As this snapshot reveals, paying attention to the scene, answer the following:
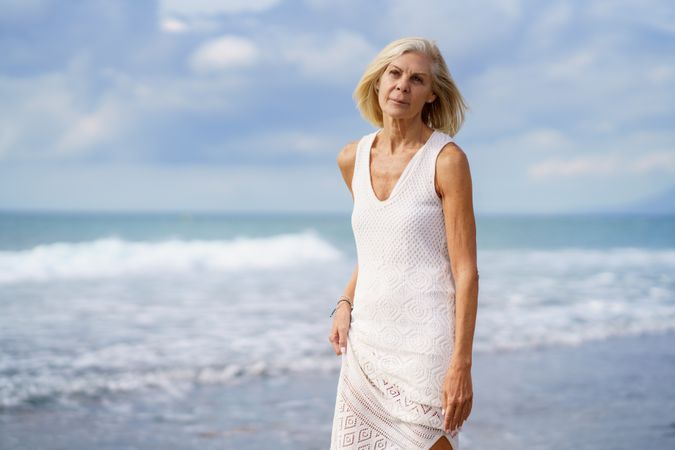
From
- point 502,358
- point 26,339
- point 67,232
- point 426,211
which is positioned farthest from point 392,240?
point 67,232

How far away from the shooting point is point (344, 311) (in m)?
2.46

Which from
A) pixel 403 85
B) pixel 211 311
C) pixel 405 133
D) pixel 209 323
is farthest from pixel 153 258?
pixel 403 85

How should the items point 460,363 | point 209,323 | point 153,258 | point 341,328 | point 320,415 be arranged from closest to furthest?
point 460,363 → point 341,328 → point 320,415 → point 209,323 → point 153,258

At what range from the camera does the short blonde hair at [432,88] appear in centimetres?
225

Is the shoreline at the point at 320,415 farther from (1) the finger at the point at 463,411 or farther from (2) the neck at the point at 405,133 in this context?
(2) the neck at the point at 405,133

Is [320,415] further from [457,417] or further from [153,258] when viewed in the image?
[153,258]

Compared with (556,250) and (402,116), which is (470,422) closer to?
(402,116)

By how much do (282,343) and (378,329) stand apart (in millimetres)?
5667

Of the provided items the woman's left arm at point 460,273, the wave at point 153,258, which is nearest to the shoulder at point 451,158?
the woman's left arm at point 460,273

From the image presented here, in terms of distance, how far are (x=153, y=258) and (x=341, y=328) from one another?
732 inches

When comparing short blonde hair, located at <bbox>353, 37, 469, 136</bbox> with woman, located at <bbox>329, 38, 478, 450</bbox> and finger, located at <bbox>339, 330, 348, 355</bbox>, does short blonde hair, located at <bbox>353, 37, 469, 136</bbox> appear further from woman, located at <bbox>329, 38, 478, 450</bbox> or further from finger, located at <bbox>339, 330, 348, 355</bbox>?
finger, located at <bbox>339, 330, 348, 355</bbox>

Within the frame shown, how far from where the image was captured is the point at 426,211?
86.9 inches

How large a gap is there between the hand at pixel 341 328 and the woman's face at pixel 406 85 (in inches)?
24.7

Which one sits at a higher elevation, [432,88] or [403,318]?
[432,88]
